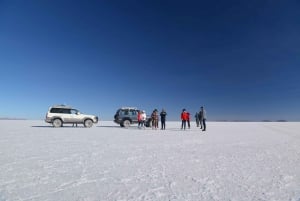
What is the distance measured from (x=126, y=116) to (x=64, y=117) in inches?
243

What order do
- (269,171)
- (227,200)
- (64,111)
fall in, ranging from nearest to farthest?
(227,200) → (269,171) → (64,111)

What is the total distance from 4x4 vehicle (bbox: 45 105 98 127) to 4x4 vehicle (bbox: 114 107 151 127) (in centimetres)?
239

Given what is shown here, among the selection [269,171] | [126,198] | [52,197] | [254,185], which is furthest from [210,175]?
[52,197]

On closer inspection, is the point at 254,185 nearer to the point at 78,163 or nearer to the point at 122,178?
the point at 122,178

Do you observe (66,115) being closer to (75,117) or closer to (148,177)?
(75,117)

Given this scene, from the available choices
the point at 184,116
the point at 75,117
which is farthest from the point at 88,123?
the point at 184,116

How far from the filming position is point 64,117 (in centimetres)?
2506

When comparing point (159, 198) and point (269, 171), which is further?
point (269, 171)

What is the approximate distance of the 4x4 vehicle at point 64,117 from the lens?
24562 mm

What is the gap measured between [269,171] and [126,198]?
377 cm

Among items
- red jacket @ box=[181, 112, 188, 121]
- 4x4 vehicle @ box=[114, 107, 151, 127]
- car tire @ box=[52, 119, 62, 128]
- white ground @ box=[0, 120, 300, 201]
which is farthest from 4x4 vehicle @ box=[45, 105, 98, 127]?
white ground @ box=[0, 120, 300, 201]

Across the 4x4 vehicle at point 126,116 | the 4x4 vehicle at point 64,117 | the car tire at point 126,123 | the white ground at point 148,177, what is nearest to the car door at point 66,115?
the 4x4 vehicle at point 64,117

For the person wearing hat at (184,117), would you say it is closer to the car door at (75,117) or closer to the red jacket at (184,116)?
the red jacket at (184,116)

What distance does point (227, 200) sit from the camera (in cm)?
405
